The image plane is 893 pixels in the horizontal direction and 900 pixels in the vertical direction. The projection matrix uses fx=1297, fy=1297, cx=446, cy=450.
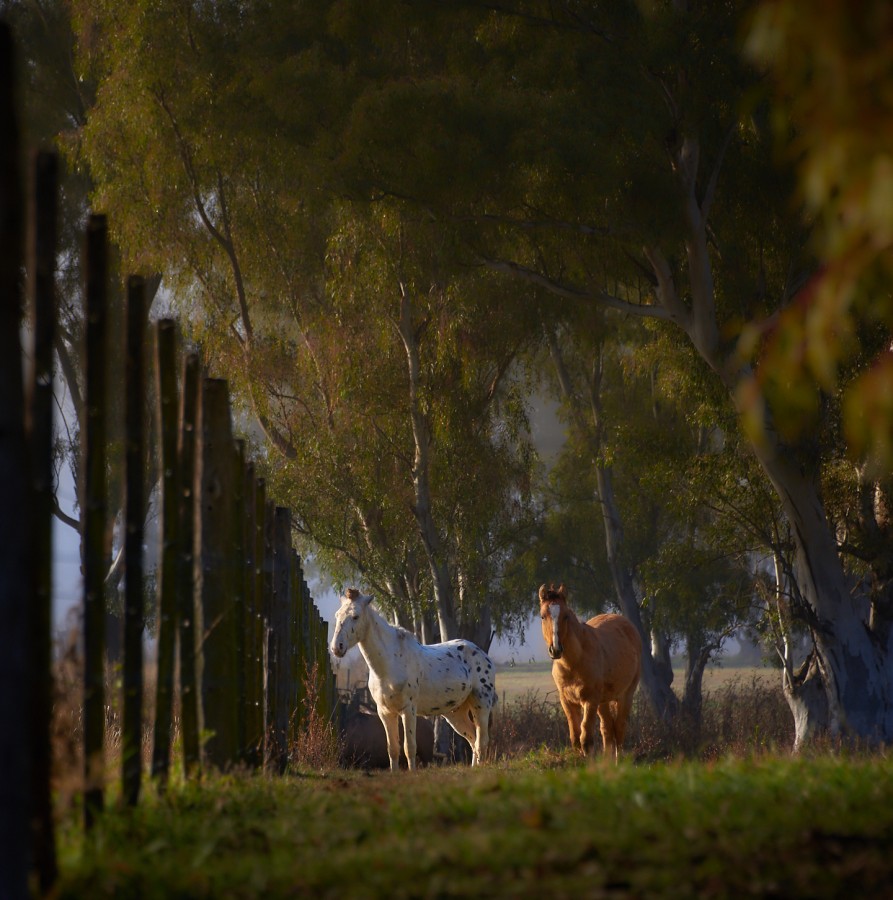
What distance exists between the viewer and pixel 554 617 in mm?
12547

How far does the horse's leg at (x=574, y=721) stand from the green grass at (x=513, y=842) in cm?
672

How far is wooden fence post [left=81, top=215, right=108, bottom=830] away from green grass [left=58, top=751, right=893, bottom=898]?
444 mm

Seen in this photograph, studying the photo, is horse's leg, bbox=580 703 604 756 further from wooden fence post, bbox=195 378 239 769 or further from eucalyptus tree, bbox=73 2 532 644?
eucalyptus tree, bbox=73 2 532 644

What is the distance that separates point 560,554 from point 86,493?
103ft

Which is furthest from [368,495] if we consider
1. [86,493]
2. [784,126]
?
[784,126]

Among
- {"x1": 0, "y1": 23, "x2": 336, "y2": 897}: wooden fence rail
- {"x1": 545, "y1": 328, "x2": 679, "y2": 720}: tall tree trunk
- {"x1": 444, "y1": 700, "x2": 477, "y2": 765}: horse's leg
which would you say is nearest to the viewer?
{"x1": 0, "y1": 23, "x2": 336, "y2": 897}: wooden fence rail

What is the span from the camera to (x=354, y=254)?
70.5 ft

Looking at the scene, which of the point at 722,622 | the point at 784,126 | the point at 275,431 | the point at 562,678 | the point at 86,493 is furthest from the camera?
the point at 722,622

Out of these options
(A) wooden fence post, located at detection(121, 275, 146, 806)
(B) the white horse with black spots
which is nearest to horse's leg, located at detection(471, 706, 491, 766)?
(B) the white horse with black spots

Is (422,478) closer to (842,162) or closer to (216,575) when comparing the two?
(216,575)

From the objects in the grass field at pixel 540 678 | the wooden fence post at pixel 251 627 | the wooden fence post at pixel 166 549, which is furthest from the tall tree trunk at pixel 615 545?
the wooden fence post at pixel 166 549

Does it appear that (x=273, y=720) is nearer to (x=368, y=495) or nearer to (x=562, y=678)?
(x=562, y=678)

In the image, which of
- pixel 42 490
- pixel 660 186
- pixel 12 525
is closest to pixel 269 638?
pixel 42 490

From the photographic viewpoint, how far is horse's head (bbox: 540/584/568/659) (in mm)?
12531
